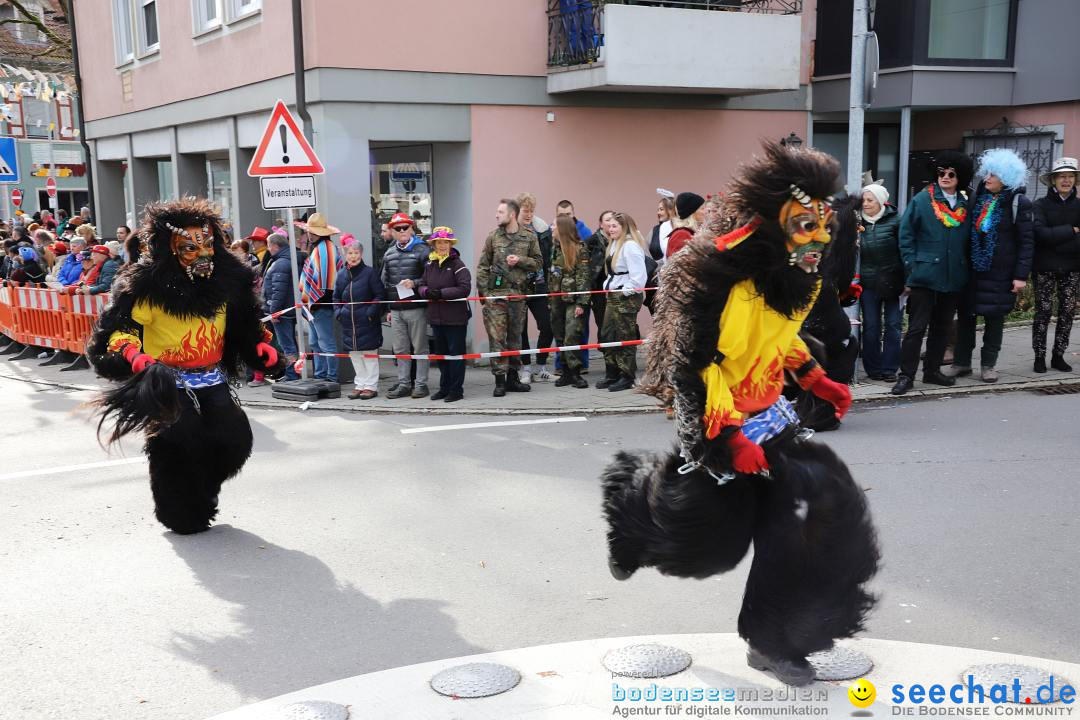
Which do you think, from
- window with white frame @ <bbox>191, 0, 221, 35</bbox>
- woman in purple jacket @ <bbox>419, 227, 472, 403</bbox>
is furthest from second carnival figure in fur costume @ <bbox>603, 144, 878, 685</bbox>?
window with white frame @ <bbox>191, 0, 221, 35</bbox>

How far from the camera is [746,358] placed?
4.09m

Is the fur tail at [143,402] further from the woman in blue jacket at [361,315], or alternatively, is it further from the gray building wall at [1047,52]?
the gray building wall at [1047,52]

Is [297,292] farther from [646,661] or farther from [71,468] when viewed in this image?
[646,661]

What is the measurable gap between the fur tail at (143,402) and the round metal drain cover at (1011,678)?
4089 mm

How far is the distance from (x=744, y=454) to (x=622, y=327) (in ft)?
22.3

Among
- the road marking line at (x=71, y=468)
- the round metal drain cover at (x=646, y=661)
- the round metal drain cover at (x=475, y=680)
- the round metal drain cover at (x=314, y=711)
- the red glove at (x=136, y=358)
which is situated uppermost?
the red glove at (x=136, y=358)

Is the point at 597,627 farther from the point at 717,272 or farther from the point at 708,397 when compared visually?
the point at 717,272

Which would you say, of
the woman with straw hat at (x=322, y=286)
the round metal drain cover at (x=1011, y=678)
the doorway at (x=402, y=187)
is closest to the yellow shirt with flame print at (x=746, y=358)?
the round metal drain cover at (x=1011, y=678)

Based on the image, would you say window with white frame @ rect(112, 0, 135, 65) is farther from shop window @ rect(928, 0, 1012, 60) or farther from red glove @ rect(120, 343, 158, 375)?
red glove @ rect(120, 343, 158, 375)

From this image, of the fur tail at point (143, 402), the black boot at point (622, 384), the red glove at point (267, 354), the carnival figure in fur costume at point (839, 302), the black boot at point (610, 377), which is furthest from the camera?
the black boot at point (610, 377)

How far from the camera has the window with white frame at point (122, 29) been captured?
19.9m

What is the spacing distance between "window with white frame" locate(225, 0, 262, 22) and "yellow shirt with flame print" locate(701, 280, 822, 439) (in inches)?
461

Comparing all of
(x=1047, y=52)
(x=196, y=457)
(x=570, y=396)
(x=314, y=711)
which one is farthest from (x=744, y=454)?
(x=1047, y=52)

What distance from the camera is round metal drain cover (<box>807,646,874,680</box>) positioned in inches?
158
